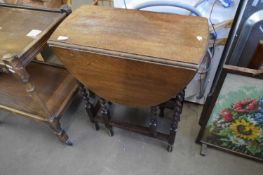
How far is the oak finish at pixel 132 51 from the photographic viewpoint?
32.6 inches

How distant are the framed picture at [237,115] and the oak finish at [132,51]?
23 cm

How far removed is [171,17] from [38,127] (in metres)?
1.28

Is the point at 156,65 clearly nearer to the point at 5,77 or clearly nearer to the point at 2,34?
the point at 2,34

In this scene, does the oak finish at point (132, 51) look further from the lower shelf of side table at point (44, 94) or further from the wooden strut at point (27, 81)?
the lower shelf of side table at point (44, 94)

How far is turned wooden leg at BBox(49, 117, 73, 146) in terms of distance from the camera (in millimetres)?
1276

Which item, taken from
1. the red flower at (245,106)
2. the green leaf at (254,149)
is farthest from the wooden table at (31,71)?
the green leaf at (254,149)

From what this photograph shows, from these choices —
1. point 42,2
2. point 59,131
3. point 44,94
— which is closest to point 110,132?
point 59,131

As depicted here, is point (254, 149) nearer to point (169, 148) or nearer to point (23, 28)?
point (169, 148)

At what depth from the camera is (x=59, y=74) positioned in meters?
1.50

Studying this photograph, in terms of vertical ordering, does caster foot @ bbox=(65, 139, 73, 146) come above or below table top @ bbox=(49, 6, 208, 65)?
below

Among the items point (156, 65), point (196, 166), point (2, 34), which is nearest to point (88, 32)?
point (156, 65)

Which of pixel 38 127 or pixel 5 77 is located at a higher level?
pixel 5 77

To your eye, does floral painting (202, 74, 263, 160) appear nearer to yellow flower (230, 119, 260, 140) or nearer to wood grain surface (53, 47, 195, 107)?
yellow flower (230, 119, 260, 140)

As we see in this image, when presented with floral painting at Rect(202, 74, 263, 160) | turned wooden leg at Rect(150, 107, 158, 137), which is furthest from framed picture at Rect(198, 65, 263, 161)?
turned wooden leg at Rect(150, 107, 158, 137)
